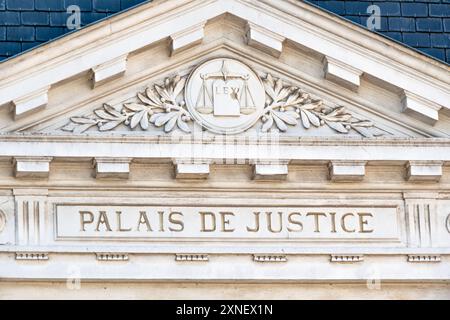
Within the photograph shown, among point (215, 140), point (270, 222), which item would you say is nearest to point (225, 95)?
point (215, 140)

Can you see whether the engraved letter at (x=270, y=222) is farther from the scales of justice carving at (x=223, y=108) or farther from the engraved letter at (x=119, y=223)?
the engraved letter at (x=119, y=223)

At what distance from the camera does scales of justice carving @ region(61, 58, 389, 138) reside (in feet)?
78.1

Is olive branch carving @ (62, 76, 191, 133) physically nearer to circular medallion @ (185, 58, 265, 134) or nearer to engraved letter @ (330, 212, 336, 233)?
circular medallion @ (185, 58, 265, 134)

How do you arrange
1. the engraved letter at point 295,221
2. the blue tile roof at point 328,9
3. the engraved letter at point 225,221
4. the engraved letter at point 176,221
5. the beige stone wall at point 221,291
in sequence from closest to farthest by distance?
the beige stone wall at point 221,291 → the engraved letter at point 176,221 → the engraved letter at point 225,221 → the engraved letter at point 295,221 → the blue tile roof at point 328,9

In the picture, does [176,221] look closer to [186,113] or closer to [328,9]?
[186,113]

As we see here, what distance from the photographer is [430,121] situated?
79.3 feet

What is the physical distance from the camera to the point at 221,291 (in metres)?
23.9

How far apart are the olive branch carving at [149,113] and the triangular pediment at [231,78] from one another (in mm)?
12

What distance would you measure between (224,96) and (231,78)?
0.26 metres

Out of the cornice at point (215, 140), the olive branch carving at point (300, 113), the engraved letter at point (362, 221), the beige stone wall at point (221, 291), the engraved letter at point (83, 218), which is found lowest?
the beige stone wall at point (221, 291)

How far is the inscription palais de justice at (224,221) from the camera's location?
2362 centimetres

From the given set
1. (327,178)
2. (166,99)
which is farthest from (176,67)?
(327,178)

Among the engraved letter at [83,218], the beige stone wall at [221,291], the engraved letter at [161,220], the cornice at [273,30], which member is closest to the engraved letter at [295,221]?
the beige stone wall at [221,291]

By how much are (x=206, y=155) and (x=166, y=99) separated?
0.89 meters
